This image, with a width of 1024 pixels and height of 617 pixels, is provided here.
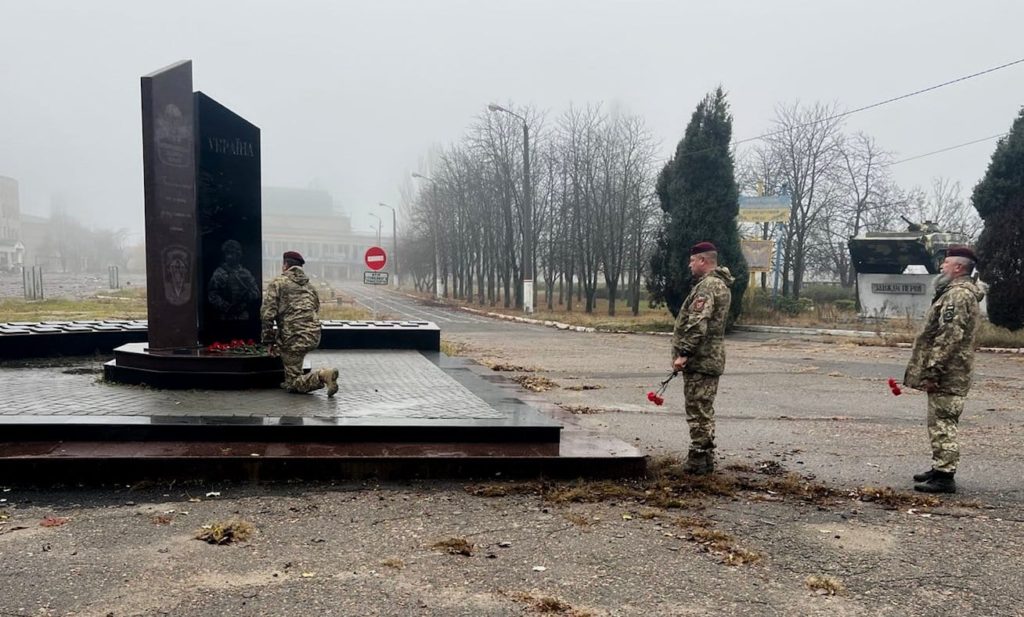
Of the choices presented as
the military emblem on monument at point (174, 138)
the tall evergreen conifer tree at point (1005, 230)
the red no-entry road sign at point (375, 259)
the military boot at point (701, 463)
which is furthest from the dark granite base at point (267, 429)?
the red no-entry road sign at point (375, 259)

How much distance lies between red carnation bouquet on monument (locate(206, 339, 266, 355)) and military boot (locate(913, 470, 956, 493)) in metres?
6.58

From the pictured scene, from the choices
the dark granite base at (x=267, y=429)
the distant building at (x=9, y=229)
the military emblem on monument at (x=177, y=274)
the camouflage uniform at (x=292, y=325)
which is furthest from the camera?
the distant building at (x=9, y=229)

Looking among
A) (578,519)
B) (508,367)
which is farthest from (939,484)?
(508,367)

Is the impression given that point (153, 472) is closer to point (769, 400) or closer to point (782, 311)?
point (769, 400)

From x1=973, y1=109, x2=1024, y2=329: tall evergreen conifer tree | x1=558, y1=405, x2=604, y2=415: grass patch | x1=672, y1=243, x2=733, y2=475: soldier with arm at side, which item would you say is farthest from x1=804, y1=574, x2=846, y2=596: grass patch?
x1=973, y1=109, x2=1024, y2=329: tall evergreen conifer tree

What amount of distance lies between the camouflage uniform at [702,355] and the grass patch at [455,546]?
226cm

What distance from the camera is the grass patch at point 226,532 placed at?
3.86 metres

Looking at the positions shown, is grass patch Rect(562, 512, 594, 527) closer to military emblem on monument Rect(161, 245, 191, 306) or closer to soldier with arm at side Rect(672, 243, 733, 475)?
soldier with arm at side Rect(672, 243, 733, 475)

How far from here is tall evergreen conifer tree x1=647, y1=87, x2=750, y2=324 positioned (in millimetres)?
24156

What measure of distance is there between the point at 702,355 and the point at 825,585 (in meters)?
2.21

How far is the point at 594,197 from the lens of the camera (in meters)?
37.0

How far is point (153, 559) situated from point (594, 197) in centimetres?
3475

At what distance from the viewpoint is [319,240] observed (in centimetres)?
9856

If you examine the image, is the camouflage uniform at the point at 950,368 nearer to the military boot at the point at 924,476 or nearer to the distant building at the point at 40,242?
the military boot at the point at 924,476
